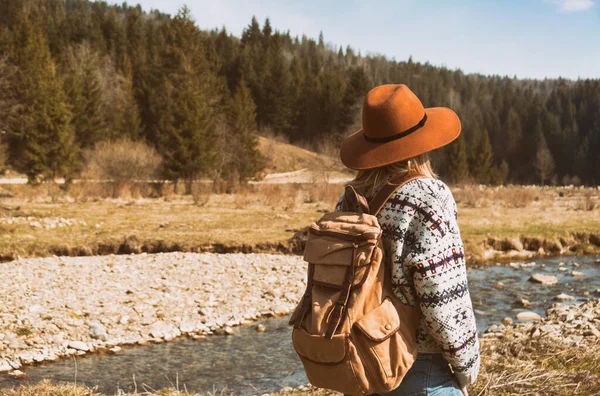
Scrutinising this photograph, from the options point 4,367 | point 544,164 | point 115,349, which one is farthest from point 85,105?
point 544,164

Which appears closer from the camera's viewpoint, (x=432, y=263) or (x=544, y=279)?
(x=432, y=263)

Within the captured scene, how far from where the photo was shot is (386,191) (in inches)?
90.0

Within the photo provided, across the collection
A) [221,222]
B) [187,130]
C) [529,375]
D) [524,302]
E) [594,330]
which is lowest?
[524,302]

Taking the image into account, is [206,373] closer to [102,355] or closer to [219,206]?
[102,355]

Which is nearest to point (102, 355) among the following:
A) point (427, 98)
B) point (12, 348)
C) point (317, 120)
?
point (12, 348)

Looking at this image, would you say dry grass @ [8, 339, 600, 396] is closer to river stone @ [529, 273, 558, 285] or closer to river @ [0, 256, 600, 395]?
river @ [0, 256, 600, 395]

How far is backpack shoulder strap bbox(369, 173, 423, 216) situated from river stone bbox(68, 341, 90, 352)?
25.0 feet

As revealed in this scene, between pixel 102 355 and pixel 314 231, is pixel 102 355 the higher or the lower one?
the lower one

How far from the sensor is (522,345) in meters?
6.25

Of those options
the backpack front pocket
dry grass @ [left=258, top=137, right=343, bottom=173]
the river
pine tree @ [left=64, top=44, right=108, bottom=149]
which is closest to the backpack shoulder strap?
the backpack front pocket

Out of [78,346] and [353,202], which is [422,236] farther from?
[78,346]

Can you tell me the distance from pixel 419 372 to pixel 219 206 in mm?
23341

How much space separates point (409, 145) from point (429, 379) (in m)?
0.93

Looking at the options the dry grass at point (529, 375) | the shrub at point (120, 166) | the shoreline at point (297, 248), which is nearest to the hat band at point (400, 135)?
the dry grass at point (529, 375)
